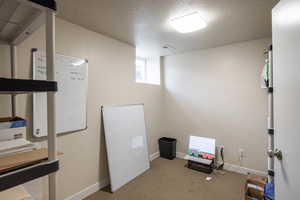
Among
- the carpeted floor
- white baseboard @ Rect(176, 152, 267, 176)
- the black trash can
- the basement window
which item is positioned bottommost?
the carpeted floor

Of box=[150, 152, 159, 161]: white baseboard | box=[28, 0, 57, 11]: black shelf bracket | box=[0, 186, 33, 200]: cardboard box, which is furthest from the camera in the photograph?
box=[150, 152, 159, 161]: white baseboard

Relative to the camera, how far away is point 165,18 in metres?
1.93

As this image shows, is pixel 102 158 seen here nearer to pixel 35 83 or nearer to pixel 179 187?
pixel 179 187

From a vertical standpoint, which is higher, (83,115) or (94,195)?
(83,115)

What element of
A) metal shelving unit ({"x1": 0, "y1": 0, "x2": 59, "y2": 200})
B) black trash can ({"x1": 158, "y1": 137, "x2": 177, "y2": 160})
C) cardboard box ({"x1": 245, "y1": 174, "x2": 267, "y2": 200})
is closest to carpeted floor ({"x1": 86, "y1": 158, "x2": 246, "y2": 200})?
cardboard box ({"x1": 245, "y1": 174, "x2": 267, "y2": 200})

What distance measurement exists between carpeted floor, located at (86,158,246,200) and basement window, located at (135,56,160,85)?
2.06 metres

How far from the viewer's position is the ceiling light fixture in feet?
6.08

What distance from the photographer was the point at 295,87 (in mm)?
943

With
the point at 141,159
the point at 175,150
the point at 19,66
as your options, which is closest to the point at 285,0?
the point at 19,66

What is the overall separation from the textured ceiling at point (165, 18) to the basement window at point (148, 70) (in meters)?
1.07

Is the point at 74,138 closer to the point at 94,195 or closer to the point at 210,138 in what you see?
the point at 94,195

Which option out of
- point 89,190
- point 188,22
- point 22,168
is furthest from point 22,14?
point 89,190

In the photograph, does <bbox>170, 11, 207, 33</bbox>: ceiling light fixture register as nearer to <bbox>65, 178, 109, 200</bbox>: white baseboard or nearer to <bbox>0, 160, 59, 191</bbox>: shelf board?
<bbox>0, 160, 59, 191</bbox>: shelf board

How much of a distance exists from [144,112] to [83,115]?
138cm
